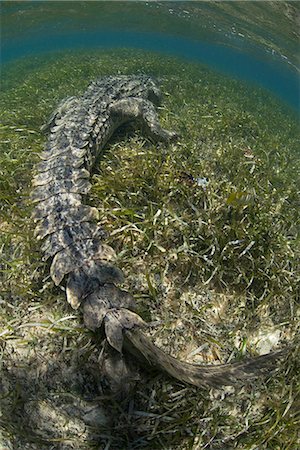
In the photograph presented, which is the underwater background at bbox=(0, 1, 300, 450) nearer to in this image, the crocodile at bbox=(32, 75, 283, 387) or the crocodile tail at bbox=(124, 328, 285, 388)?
the crocodile at bbox=(32, 75, 283, 387)

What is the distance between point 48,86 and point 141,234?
27.6 ft

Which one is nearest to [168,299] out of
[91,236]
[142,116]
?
[91,236]

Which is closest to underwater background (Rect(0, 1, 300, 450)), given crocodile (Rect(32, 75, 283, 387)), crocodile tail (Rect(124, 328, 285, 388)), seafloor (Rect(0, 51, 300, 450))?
seafloor (Rect(0, 51, 300, 450))

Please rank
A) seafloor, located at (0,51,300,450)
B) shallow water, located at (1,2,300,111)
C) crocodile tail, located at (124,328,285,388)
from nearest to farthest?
crocodile tail, located at (124,328,285,388), seafloor, located at (0,51,300,450), shallow water, located at (1,2,300,111)

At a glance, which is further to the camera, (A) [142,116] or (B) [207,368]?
(A) [142,116]

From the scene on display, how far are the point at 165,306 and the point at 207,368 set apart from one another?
3.26 feet

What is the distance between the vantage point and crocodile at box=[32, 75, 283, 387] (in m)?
2.29

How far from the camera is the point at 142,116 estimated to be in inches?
244

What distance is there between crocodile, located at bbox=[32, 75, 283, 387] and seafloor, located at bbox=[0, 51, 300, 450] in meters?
0.21

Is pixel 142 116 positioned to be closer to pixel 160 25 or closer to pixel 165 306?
pixel 165 306

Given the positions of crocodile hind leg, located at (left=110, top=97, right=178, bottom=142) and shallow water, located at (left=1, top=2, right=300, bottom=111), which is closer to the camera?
crocodile hind leg, located at (left=110, top=97, right=178, bottom=142)

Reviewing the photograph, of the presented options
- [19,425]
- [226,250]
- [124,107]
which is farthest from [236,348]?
[124,107]

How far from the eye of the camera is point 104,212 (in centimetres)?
392

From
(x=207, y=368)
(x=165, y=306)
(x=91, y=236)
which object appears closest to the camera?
(x=207, y=368)
